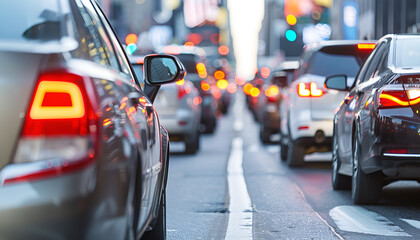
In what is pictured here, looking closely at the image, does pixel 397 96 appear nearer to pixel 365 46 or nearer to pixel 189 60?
pixel 365 46

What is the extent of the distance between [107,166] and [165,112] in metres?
13.9

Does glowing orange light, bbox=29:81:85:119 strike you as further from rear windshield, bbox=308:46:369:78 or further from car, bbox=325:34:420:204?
rear windshield, bbox=308:46:369:78

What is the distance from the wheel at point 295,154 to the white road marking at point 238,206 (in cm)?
73

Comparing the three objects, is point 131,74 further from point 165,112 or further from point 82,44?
point 165,112

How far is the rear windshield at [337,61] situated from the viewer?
45.4ft

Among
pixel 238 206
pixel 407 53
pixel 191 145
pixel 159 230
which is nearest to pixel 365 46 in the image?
pixel 407 53

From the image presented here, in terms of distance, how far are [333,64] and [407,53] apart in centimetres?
478

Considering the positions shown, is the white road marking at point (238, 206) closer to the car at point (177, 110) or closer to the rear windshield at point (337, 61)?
the rear windshield at point (337, 61)

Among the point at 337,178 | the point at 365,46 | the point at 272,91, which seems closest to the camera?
the point at 337,178

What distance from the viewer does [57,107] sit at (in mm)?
3645

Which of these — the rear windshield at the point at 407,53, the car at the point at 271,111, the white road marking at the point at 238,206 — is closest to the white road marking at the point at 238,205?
the white road marking at the point at 238,206

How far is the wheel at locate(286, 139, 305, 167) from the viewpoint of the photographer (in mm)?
14648

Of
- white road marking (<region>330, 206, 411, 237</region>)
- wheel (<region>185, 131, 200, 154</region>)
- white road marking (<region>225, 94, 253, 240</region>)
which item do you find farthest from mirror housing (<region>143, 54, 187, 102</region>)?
wheel (<region>185, 131, 200, 154</region>)

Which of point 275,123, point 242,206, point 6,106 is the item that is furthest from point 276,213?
point 275,123
